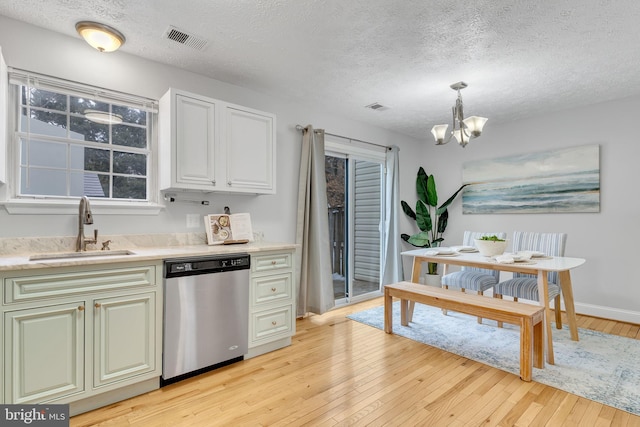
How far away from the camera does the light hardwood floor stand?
74.7 inches

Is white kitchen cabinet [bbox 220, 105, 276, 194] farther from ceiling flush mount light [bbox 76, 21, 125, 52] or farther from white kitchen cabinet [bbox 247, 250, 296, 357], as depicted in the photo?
ceiling flush mount light [bbox 76, 21, 125, 52]

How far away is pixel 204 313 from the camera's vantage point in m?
2.40

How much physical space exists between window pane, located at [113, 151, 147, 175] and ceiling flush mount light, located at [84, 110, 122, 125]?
0.25 meters

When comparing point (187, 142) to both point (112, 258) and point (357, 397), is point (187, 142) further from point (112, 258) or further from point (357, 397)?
point (357, 397)

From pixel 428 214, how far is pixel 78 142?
173 inches

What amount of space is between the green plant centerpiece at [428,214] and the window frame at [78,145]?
11.9ft

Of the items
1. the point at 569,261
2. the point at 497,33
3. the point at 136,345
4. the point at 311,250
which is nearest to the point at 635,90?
the point at 569,261

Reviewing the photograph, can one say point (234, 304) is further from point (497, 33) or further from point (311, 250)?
point (497, 33)

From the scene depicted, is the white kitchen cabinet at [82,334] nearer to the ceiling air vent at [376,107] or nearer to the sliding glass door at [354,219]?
the sliding glass door at [354,219]

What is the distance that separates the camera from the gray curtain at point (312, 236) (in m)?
3.68

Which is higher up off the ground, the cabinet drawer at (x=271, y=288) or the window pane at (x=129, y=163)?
the window pane at (x=129, y=163)

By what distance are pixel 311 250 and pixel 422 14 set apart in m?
2.48

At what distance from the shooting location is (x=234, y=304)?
8.40ft

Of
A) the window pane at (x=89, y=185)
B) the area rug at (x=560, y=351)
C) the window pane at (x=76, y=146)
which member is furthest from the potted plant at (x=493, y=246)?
the window pane at (x=89, y=185)
